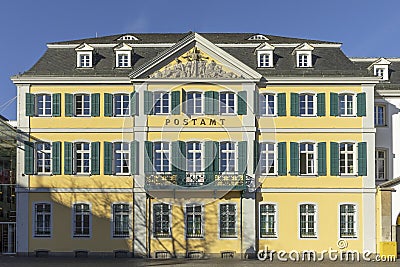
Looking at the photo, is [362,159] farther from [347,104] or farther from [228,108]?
→ [228,108]

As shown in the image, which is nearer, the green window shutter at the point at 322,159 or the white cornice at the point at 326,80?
the green window shutter at the point at 322,159

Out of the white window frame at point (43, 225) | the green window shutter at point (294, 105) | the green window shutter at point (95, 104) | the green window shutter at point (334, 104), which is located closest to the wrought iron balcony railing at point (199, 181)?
the green window shutter at point (294, 105)

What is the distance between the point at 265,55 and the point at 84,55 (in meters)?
9.65

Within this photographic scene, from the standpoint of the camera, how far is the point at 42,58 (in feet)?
118

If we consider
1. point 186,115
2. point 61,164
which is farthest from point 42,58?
point 186,115

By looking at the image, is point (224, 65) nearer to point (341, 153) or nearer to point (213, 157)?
point (213, 157)

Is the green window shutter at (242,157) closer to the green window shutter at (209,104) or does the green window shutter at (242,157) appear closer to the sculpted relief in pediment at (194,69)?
the green window shutter at (209,104)

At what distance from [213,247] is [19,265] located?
9736mm

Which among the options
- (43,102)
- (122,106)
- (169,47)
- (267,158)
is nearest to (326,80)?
(267,158)

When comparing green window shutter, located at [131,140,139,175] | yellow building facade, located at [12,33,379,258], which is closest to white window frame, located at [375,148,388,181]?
yellow building facade, located at [12,33,379,258]

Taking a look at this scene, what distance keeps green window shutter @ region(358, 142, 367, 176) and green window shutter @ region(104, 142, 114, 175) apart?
12653 millimetres

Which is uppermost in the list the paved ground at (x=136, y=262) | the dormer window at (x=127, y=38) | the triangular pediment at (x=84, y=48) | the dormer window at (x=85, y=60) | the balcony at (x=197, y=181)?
the dormer window at (x=127, y=38)

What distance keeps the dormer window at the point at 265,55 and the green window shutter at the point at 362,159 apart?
6311mm

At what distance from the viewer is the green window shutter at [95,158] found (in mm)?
34156
